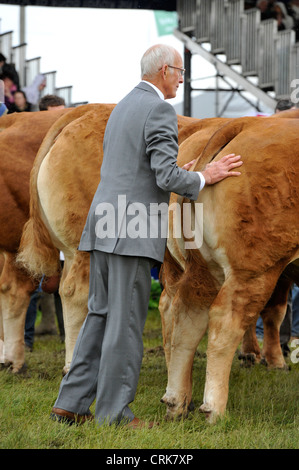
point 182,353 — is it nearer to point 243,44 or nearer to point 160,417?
point 160,417

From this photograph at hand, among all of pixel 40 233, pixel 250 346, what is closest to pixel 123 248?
pixel 40 233

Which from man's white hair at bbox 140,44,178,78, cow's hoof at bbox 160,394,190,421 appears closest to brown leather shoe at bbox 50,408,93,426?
cow's hoof at bbox 160,394,190,421

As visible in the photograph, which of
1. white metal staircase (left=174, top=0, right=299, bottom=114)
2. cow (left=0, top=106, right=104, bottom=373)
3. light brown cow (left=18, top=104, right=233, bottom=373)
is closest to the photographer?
light brown cow (left=18, top=104, right=233, bottom=373)

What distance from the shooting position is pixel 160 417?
425 cm

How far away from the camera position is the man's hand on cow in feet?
12.6

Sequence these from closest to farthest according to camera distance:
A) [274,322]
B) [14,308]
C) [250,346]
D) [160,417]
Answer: [160,417]
[14,308]
[274,322]
[250,346]

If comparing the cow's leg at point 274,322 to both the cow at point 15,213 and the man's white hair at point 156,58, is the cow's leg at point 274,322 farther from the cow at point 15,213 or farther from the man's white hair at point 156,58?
the man's white hair at point 156,58

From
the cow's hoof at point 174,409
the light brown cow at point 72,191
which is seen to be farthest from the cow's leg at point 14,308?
the cow's hoof at point 174,409

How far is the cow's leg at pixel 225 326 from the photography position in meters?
3.81

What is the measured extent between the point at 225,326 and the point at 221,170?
31.6 inches

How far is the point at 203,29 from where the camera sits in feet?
51.0

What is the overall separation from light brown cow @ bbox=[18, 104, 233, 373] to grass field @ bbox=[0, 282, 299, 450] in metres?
0.63

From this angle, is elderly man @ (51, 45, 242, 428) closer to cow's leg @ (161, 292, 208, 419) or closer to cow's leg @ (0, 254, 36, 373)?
cow's leg @ (161, 292, 208, 419)
